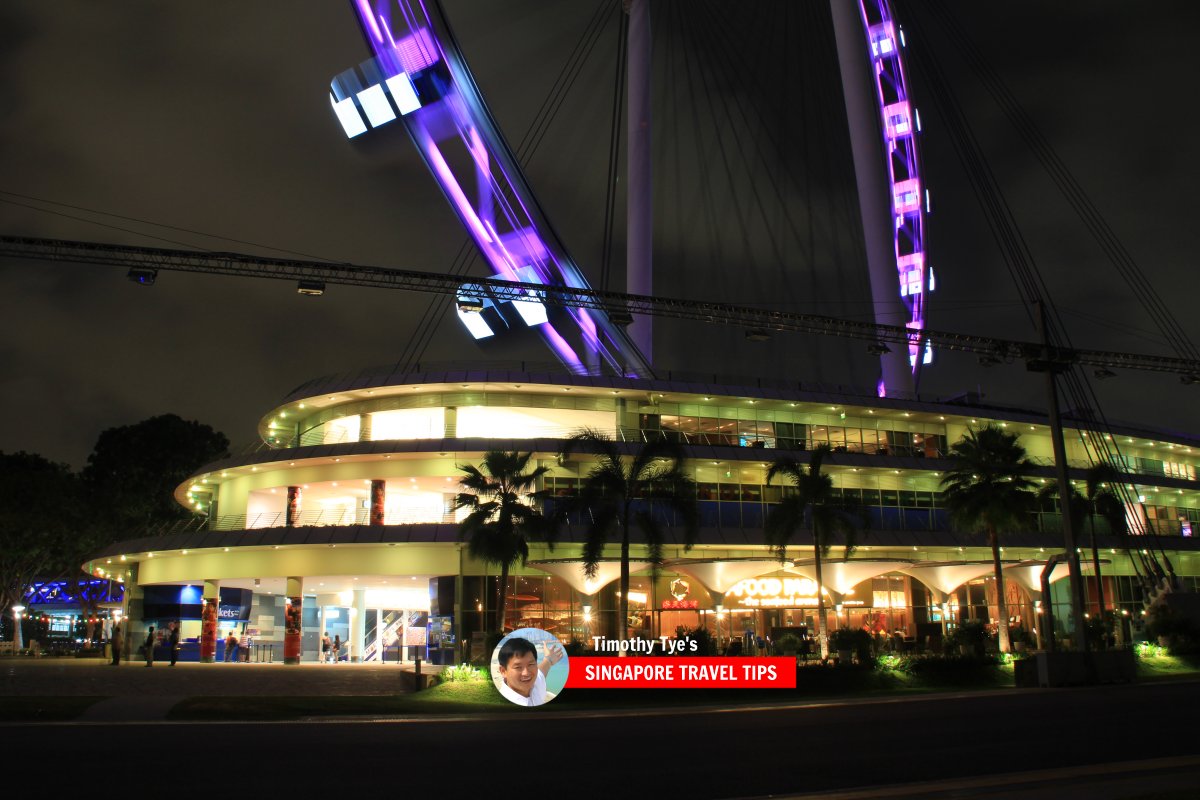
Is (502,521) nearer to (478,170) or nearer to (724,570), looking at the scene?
(724,570)

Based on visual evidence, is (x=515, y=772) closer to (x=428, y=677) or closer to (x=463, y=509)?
(x=428, y=677)

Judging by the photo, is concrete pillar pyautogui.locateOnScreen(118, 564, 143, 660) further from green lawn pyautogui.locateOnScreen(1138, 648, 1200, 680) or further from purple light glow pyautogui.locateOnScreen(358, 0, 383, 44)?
green lawn pyautogui.locateOnScreen(1138, 648, 1200, 680)

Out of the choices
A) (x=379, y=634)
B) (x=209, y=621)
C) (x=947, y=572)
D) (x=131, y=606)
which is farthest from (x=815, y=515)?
(x=131, y=606)

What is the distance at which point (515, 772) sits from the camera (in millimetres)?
12633

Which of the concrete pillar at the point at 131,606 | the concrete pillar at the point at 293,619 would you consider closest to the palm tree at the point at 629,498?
the concrete pillar at the point at 293,619

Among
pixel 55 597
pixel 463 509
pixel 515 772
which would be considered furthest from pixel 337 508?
pixel 55 597

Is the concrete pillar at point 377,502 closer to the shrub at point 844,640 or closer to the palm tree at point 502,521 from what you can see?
the palm tree at point 502,521

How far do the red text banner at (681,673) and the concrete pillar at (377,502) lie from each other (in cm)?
2052

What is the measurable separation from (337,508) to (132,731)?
32375mm

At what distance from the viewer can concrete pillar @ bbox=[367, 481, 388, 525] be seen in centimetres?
4577

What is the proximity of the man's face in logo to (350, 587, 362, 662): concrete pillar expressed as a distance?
32164 mm

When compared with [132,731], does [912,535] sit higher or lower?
higher

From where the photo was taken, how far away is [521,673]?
21.5 metres

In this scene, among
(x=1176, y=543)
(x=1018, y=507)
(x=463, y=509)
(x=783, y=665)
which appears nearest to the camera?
(x=783, y=665)
